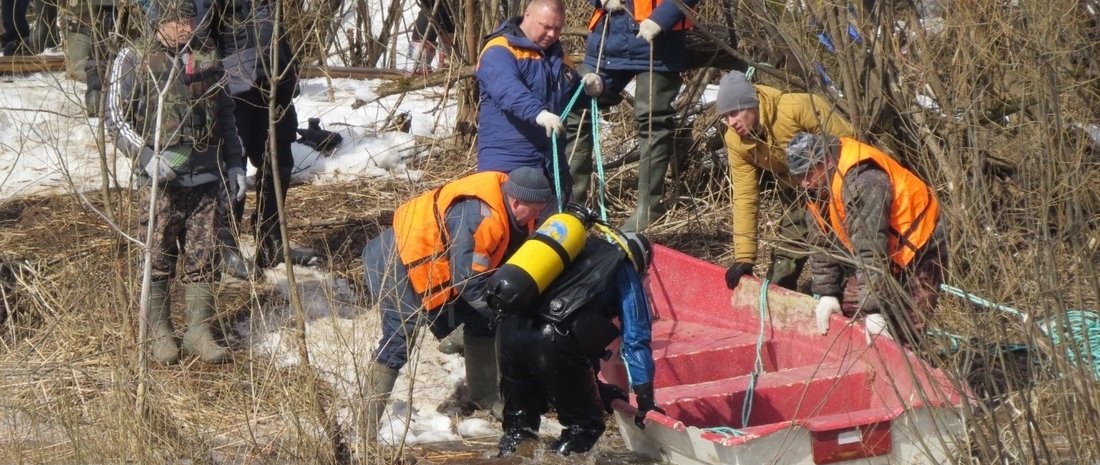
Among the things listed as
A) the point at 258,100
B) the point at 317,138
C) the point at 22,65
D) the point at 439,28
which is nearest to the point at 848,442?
the point at 258,100

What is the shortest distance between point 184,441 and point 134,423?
0.21 metres

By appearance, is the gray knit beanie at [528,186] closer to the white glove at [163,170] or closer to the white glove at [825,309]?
the white glove at [825,309]

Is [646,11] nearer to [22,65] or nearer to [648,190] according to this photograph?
[648,190]

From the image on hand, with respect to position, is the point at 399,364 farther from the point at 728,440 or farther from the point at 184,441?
the point at 728,440

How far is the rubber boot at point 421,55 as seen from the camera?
30.4 feet

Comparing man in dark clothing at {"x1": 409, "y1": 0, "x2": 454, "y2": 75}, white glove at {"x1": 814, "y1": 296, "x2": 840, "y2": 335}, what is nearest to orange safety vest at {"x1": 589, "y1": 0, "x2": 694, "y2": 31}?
white glove at {"x1": 814, "y1": 296, "x2": 840, "y2": 335}

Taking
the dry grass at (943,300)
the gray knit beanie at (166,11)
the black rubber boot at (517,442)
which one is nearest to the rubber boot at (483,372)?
the black rubber boot at (517,442)

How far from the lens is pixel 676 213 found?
27.1 ft

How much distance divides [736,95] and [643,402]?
1.46 meters

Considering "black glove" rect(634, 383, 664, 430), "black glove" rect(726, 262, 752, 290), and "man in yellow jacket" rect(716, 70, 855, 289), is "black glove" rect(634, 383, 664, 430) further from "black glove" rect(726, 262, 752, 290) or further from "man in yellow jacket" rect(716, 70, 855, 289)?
"black glove" rect(726, 262, 752, 290)

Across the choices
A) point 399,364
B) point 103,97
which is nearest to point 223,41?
point 103,97

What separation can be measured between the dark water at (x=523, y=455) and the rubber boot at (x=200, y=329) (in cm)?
117

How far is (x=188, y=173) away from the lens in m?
5.79

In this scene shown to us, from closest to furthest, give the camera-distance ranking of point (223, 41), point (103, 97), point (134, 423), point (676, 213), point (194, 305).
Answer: point (134, 423) → point (103, 97) → point (194, 305) → point (223, 41) → point (676, 213)
